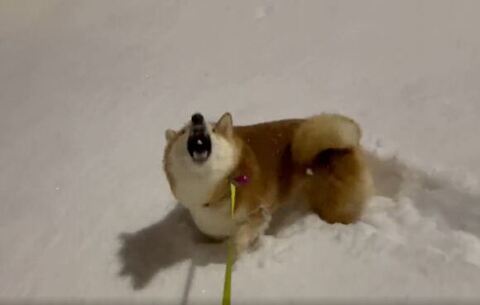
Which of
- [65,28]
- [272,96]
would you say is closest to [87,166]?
[272,96]

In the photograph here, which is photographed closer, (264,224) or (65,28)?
(264,224)

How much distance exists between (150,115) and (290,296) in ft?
2.40

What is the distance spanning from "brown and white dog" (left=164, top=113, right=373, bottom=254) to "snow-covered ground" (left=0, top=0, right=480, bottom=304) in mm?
52

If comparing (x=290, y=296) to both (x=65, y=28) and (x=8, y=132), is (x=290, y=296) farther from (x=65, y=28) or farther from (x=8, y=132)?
(x=65, y=28)

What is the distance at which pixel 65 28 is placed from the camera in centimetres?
211

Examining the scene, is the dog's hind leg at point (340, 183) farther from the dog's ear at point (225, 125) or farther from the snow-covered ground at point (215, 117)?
the dog's ear at point (225, 125)

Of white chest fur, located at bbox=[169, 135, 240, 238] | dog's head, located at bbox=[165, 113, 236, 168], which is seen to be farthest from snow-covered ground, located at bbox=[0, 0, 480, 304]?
dog's head, located at bbox=[165, 113, 236, 168]

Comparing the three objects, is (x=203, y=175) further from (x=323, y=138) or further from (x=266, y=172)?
(x=323, y=138)

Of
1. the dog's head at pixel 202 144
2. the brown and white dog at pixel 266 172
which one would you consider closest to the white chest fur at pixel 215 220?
the brown and white dog at pixel 266 172

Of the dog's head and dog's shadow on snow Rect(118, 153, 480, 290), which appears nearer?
the dog's head

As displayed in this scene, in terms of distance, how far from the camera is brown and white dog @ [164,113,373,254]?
109cm

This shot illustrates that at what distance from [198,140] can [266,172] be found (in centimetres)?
18

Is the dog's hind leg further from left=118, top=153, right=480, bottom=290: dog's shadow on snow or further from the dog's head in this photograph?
the dog's head

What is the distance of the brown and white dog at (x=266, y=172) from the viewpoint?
1.09m
